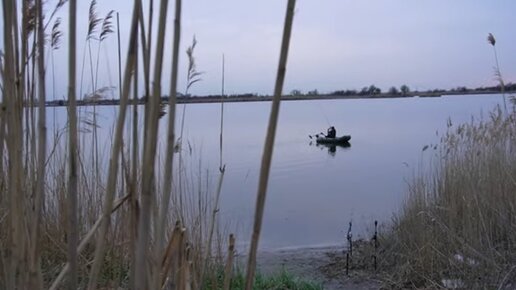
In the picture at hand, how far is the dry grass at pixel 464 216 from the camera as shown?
3615 mm

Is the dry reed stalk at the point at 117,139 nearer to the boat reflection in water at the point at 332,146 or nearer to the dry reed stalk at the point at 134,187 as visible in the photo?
the dry reed stalk at the point at 134,187

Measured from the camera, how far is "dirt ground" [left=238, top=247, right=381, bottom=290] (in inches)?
173

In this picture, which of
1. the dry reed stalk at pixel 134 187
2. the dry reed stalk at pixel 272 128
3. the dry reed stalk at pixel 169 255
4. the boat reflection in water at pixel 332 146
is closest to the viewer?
the dry reed stalk at pixel 272 128

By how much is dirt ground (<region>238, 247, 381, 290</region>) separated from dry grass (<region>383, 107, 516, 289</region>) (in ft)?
0.83

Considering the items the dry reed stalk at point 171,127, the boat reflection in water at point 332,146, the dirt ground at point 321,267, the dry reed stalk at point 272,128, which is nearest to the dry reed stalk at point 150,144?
the dry reed stalk at point 171,127

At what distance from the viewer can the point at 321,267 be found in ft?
16.9

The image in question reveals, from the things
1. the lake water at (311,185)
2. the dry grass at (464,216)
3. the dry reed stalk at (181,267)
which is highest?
the dry reed stalk at (181,267)

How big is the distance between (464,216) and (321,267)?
143cm

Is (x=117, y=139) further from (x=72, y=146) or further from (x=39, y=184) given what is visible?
(x=39, y=184)

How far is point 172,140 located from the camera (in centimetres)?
99

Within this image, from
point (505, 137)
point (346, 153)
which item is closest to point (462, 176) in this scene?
point (505, 137)

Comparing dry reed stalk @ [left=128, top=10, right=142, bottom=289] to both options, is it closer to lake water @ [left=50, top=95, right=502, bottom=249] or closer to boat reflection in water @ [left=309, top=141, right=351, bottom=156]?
lake water @ [left=50, top=95, right=502, bottom=249]

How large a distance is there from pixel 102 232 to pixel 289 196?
8803mm

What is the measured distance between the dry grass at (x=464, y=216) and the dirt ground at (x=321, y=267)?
25 centimetres
